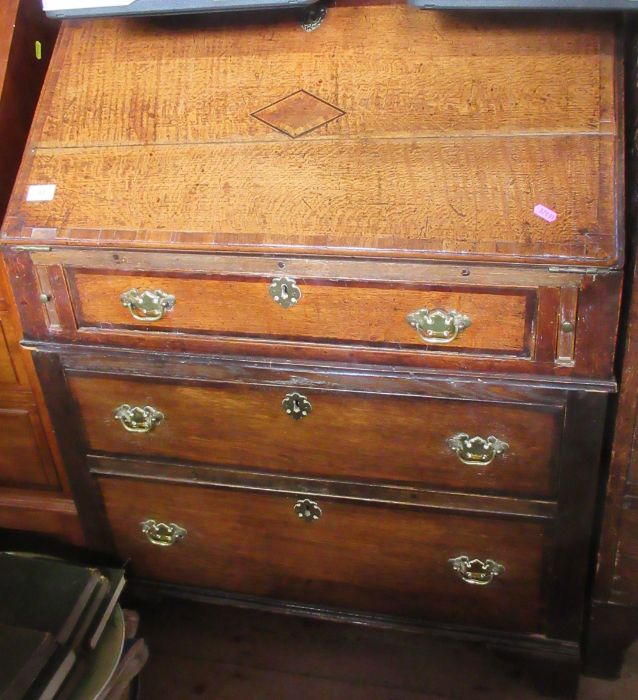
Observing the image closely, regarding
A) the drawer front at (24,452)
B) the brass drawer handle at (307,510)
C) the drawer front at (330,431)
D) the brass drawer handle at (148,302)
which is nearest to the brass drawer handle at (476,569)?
the drawer front at (330,431)

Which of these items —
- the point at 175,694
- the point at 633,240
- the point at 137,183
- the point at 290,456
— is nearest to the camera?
the point at 633,240

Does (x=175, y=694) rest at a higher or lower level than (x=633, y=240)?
lower

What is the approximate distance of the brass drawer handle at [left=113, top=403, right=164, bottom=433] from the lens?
1391mm

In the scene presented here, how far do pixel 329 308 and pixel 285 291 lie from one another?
8cm

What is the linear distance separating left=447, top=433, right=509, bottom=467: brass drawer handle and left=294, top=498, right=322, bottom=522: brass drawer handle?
12.0 inches

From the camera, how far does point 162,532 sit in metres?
1.54

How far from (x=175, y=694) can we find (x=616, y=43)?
1.52 meters

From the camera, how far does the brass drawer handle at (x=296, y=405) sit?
1300 millimetres

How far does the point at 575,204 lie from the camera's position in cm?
110

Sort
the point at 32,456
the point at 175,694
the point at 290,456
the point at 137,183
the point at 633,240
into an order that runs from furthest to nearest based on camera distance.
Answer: the point at 32,456
the point at 175,694
the point at 290,456
the point at 137,183
the point at 633,240

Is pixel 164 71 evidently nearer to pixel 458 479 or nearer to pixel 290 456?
pixel 290 456

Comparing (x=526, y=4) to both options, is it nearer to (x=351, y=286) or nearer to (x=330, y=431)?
(x=351, y=286)

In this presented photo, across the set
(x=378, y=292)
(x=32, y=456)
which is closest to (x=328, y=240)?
(x=378, y=292)

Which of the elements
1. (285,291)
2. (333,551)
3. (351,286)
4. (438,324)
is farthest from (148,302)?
(333,551)
